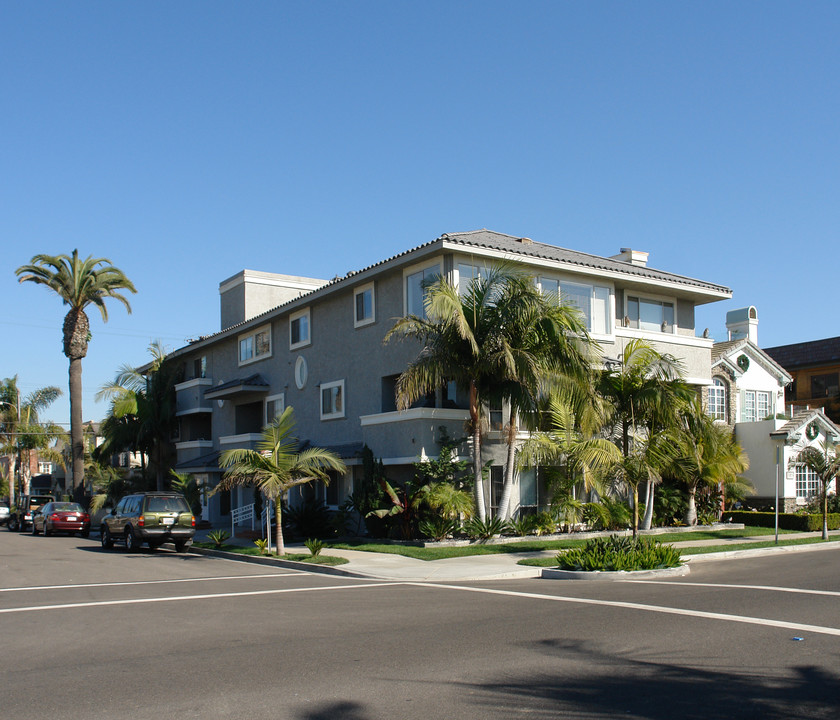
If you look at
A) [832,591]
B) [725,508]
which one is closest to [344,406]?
[725,508]

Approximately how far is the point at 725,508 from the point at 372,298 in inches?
582

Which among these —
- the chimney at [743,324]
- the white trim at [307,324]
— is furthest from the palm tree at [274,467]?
the chimney at [743,324]

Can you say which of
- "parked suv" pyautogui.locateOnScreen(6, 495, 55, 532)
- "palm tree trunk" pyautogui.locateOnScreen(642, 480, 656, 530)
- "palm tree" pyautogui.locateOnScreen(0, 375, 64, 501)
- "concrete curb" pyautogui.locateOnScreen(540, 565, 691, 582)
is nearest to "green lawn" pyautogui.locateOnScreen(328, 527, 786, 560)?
"palm tree trunk" pyautogui.locateOnScreen(642, 480, 656, 530)

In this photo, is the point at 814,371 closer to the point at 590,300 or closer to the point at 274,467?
the point at 590,300

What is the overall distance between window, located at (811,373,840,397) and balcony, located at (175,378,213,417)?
129ft

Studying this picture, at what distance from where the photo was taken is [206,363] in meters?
38.9

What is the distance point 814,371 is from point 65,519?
4675 cm

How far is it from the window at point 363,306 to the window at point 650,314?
827cm

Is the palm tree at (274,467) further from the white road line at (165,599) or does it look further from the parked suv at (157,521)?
the white road line at (165,599)

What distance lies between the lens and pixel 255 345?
34.2 meters

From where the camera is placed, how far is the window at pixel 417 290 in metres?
23.9

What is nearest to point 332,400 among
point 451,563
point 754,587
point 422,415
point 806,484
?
point 422,415

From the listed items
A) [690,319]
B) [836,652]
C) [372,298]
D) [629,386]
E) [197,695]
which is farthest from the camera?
[690,319]

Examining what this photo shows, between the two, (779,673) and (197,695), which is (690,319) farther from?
(197,695)
